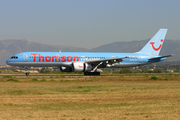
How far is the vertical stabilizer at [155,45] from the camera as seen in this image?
4897cm

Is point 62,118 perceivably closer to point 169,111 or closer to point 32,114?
point 32,114

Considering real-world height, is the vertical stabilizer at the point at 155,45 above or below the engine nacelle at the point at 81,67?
above

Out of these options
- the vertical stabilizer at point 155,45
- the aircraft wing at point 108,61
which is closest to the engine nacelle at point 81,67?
the aircraft wing at point 108,61

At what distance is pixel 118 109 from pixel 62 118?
10.3 ft

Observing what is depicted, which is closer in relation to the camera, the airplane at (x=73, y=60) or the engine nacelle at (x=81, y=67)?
the engine nacelle at (x=81, y=67)

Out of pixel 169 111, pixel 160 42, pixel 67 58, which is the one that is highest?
pixel 160 42

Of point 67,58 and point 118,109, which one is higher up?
point 67,58

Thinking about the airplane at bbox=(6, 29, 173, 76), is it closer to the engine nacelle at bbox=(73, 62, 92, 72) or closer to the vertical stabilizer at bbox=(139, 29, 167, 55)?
the engine nacelle at bbox=(73, 62, 92, 72)

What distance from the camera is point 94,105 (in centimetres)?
1383

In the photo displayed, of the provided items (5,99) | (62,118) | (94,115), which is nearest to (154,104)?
(94,115)

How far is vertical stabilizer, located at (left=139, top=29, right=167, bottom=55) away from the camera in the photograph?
49.0 meters

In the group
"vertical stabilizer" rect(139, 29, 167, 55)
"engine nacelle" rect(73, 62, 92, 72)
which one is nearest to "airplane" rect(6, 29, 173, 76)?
"engine nacelle" rect(73, 62, 92, 72)

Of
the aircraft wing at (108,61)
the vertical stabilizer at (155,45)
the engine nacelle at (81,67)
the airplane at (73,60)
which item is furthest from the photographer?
the vertical stabilizer at (155,45)

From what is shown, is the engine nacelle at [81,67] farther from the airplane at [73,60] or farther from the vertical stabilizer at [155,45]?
the vertical stabilizer at [155,45]
